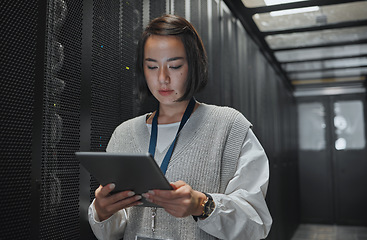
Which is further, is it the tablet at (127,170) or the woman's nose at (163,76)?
the woman's nose at (163,76)

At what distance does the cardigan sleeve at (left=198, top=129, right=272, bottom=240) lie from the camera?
1.12m

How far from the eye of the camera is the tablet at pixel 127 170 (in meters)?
0.89

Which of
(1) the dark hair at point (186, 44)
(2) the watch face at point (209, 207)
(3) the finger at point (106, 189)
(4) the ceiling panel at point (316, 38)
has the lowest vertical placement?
(2) the watch face at point (209, 207)

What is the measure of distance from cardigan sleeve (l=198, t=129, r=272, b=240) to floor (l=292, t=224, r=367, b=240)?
17.8ft

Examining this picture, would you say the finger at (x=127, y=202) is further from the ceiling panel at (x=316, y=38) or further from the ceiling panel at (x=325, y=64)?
the ceiling panel at (x=325, y=64)

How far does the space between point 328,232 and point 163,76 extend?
6.44m

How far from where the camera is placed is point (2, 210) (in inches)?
37.4

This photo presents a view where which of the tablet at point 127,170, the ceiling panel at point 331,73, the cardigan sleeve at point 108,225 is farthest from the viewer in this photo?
the ceiling panel at point 331,73

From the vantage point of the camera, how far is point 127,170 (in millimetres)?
933

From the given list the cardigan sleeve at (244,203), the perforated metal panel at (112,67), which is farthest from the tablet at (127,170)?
the perforated metal panel at (112,67)

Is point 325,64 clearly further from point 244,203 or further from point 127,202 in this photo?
point 127,202

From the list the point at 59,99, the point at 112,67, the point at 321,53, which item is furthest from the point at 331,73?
the point at 59,99

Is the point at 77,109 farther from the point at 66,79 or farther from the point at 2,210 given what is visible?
the point at 2,210

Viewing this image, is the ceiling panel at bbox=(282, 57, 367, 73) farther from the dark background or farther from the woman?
the woman
